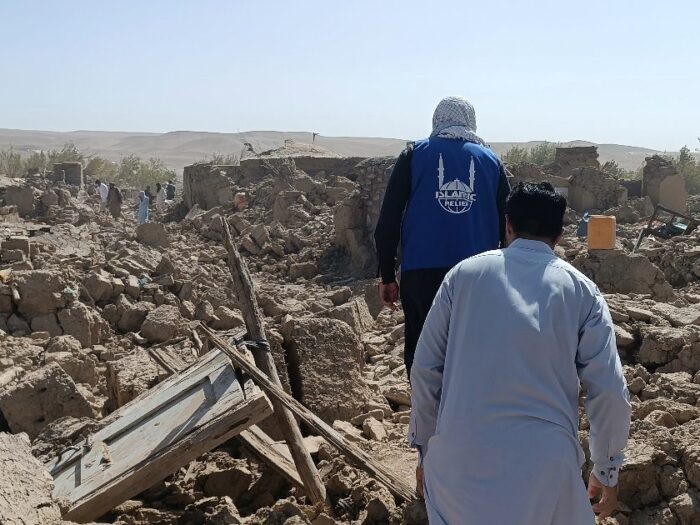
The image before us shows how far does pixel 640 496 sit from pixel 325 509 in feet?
4.23

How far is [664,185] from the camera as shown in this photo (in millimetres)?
19141

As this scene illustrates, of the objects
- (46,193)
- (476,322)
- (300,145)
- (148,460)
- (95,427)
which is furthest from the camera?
(300,145)

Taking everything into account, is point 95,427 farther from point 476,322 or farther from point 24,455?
point 476,322

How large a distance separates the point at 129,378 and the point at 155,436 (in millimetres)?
1360

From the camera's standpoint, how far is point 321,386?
188 inches

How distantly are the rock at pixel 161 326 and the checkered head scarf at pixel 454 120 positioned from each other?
13.9 feet

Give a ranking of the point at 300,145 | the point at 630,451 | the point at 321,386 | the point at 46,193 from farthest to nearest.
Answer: the point at 300,145
the point at 46,193
the point at 321,386
the point at 630,451

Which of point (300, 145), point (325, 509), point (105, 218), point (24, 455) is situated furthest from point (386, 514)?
point (300, 145)

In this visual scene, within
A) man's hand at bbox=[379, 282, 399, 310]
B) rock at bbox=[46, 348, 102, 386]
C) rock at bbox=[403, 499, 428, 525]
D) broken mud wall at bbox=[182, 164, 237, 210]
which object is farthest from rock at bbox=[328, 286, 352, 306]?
broken mud wall at bbox=[182, 164, 237, 210]

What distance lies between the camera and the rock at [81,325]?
714 cm

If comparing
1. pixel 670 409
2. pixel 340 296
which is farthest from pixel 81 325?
pixel 670 409

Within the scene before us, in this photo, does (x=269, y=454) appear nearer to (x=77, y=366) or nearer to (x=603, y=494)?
(x=603, y=494)

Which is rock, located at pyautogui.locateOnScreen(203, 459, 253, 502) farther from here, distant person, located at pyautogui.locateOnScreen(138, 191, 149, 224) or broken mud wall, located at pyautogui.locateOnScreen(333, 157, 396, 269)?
distant person, located at pyautogui.locateOnScreen(138, 191, 149, 224)

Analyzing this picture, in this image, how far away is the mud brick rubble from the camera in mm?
3373
